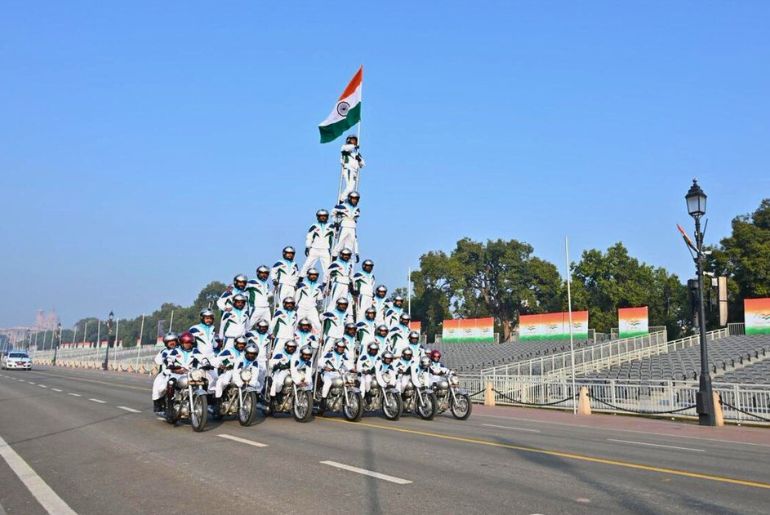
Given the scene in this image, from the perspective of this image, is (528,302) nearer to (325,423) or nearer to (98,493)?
(325,423)

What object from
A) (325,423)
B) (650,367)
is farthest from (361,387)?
(650,367)

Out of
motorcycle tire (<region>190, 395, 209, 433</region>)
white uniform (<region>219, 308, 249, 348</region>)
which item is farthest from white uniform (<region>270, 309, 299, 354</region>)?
motorcycle tire (<region>190, 395, 209, 433</region>)

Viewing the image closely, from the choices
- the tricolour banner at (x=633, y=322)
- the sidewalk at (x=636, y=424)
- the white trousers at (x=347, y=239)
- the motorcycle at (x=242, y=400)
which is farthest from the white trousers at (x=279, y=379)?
the tricolour banner at (x=633, y=322)

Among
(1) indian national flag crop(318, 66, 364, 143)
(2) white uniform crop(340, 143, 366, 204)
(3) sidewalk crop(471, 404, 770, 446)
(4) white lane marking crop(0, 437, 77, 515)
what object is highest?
(1) indian national flag crop(318, 66, 364, 143)

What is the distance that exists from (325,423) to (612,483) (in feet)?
27.2

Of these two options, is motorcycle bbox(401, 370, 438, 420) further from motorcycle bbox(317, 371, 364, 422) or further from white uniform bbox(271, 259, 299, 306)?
white uniform bbox(271, 259, 299, 306)

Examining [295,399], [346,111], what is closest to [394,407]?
[295,399]

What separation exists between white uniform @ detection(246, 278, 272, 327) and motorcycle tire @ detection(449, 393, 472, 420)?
582cm

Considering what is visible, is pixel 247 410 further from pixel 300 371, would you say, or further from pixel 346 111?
pixel 346 111

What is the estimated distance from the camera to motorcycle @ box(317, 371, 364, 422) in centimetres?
1518

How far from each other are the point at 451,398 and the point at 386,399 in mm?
1936

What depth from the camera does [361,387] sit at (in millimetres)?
15477

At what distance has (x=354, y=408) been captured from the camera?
1518 cm

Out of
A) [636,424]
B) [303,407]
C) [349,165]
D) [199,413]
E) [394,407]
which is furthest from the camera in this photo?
[349,165]
